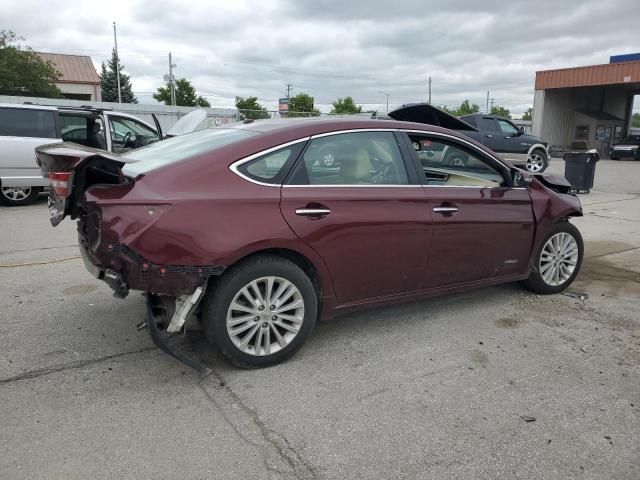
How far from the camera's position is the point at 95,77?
2009 inches

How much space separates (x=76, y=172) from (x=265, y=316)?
1.45 metres

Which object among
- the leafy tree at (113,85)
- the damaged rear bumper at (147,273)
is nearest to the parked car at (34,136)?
the damaged rear bumper at (147,273)

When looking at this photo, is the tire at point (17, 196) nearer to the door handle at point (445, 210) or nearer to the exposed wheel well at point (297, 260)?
the exposed wheel well at point (297, 260)

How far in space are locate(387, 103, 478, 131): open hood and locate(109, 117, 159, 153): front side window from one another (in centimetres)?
702

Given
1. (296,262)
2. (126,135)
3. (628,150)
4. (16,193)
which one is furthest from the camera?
(628,150)

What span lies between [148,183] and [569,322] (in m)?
3.49

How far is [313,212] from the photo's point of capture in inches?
136

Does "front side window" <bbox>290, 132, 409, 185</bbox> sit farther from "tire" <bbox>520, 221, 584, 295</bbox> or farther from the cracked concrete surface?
"tire" <bbox>520, 221, 584, 295</bbox>

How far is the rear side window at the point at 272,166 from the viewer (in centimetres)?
336

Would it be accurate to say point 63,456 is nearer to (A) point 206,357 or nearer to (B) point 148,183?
(A) point 206,357

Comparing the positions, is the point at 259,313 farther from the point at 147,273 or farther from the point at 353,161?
the point at 353,161

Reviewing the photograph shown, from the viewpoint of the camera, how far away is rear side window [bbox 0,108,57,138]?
9617 millimetres

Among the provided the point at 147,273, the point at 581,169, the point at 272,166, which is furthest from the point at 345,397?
the point at 581,169

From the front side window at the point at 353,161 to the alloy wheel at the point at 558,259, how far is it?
72.3 inches
